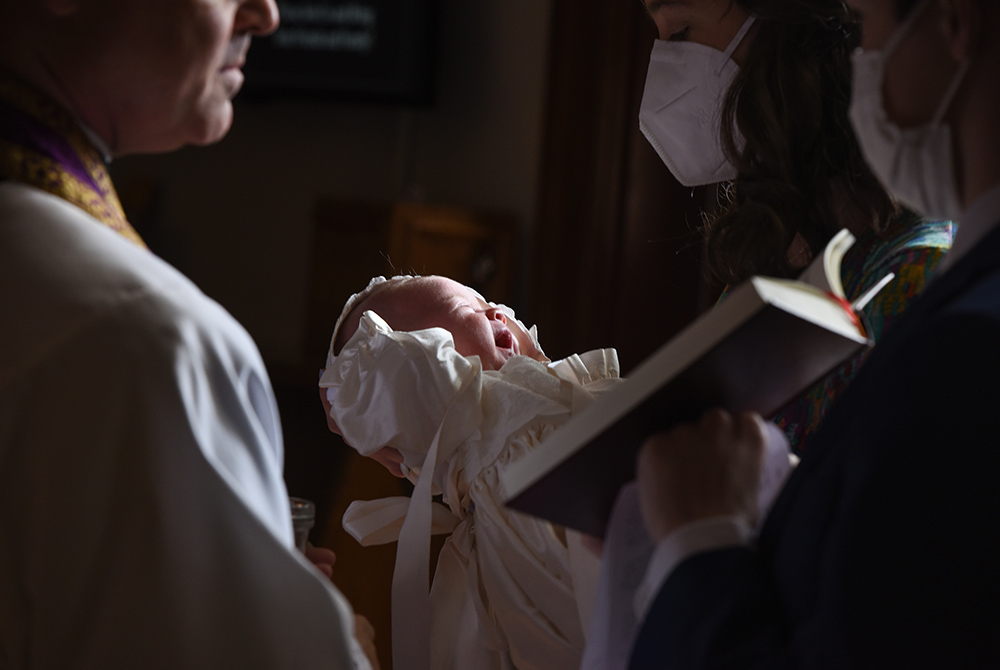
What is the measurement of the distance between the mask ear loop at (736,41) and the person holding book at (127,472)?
1.03 meters

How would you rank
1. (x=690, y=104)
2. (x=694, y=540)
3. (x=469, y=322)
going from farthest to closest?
(x=469, y=322) < (x=690, y=104) < (x=694, y=540)

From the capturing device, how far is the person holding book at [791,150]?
1.43 m

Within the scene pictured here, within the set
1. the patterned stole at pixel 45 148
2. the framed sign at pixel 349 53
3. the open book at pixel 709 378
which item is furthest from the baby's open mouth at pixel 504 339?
the framed sign at pixel 349 53

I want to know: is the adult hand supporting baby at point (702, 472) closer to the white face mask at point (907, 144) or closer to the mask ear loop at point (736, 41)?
the white face mask at point (907, 144)

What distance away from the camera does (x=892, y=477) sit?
71 cm

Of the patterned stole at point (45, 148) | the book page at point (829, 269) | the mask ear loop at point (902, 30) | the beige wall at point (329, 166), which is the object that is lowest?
the beige wall at point (329, 166)

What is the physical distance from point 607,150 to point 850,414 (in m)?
2.81

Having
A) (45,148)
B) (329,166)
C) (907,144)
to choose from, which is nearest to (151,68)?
(45,148)

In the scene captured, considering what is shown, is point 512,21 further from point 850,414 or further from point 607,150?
point 850,414

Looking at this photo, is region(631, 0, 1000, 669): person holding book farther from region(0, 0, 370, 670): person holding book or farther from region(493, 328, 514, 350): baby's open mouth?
region(493, 328, 514, 350): baby's open mouth

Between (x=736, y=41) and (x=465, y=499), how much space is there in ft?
2.83

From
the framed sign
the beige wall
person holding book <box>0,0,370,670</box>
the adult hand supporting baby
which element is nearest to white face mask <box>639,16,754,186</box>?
the adult hand supporting baby

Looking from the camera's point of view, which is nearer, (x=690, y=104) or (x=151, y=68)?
(x=151, y=68)

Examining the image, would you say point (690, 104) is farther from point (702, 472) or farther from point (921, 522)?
point (921, 522)
